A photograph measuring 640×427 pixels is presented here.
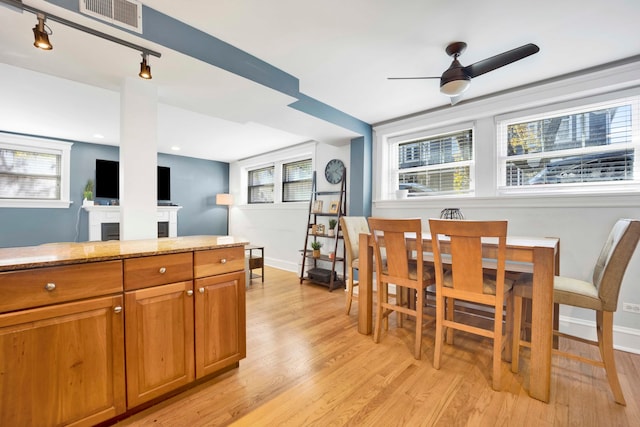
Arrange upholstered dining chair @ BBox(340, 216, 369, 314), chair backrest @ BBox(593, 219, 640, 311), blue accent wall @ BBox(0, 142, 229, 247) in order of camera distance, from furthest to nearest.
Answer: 1. blue accent wall @ BBox(0, 142, 229, 247)
2. upholstered dining chair @ BBox(340, 216, 369, 314)
3. chair backrest @ BBox(593, 219, 640, 311)

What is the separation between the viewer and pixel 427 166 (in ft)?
11.9

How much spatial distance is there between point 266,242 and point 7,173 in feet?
14.5

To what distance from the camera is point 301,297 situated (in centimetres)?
361

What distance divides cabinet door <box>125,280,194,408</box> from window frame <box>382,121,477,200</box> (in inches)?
116

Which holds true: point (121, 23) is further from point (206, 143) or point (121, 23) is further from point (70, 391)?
point (206, 143)

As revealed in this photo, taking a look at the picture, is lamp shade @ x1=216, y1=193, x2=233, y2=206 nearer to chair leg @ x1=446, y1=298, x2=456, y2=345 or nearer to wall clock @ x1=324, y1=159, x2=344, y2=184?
wall clock @ x1=324, y1=159, x2=344, y2=184

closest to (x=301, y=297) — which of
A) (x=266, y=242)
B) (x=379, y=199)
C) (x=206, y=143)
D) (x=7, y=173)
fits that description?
(x=379, y=199)

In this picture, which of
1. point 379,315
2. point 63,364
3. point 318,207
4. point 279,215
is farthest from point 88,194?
point 379,315

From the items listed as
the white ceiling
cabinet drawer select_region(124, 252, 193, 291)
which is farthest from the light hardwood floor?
the white ceiling

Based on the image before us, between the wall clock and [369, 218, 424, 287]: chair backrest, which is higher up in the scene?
the wall clock

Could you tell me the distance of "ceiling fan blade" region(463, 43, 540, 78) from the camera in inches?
68.7

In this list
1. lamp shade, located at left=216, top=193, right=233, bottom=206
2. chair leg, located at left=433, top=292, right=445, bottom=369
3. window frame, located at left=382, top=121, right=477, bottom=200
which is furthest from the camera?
lamp shade, located at left=216, top=193, right=233, bottom=206

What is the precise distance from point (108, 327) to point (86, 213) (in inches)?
202

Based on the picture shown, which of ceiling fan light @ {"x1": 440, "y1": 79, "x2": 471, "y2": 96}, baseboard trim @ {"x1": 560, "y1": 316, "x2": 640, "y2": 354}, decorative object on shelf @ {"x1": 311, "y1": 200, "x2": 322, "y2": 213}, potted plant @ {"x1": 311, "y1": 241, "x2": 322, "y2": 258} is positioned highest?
ceiling fan light @ {"x1": 440, "y1": 79, "x2": 471, "y2": 96}
